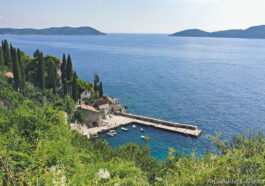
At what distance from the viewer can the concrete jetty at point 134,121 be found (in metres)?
38.9

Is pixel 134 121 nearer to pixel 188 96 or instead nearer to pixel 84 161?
pixel 188 96

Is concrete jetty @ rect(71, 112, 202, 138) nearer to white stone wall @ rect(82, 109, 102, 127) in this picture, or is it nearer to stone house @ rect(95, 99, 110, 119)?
white stone wall @ rect(82, 109, 102, 127)

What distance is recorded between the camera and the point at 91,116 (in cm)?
4112

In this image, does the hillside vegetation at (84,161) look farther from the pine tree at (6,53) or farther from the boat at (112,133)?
the pine tree at (6,53)

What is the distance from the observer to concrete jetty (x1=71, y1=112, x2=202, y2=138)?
128 feet

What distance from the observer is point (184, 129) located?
4122 cm

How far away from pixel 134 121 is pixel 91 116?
9658 millimetres

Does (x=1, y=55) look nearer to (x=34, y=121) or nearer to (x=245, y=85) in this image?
(x=34, y=121)

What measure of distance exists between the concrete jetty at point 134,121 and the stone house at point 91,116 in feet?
4.35

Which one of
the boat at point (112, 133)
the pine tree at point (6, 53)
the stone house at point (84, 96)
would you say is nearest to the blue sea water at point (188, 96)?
the boat at point (112, 133)

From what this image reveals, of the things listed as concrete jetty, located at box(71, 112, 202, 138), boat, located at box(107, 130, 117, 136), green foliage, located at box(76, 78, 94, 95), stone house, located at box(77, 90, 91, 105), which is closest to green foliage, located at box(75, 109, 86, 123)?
concrete jetty, located at box(71, 112, 202, 138)

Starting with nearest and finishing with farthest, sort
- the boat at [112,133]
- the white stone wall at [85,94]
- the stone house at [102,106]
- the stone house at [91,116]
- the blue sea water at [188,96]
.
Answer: the boat at [112,133], the blue sea water at [188,96], the stone house at [91,116], the stone house at [102,106], the white stone wall at [85,94]

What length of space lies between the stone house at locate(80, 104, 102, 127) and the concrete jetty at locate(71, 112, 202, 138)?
1327 millimetres

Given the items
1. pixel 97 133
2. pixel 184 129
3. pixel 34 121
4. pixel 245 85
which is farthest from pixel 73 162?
pixel 245 85
